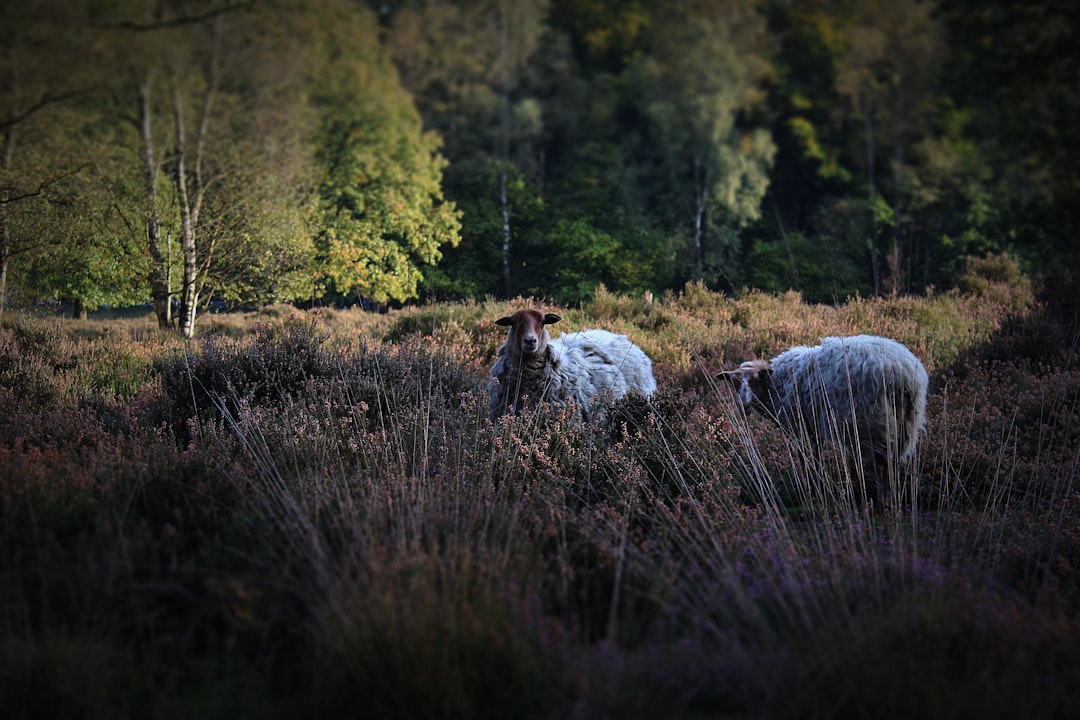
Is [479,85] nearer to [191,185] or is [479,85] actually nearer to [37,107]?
[191,185]

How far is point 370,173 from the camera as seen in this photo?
7.05 m

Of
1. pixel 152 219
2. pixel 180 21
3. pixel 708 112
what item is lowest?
pixel 152 219

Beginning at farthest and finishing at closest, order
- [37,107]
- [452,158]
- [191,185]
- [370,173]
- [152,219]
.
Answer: [452,158] < [370,173] < [152,219] < [191,185] < [37,107]

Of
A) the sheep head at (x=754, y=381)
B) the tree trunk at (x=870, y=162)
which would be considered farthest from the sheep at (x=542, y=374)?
the tree trunk at (x=870, y=162)

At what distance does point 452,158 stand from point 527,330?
3.59m

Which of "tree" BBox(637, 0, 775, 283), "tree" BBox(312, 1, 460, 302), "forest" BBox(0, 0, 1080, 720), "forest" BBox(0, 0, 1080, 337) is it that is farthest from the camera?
"tree" BBox(637, 0, 775, 283)

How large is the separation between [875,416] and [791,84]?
15.4 metres

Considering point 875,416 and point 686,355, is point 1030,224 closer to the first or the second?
point 875,416

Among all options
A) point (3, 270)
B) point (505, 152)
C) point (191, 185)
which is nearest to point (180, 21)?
point (191, 185)

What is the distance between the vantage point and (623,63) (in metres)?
13.3

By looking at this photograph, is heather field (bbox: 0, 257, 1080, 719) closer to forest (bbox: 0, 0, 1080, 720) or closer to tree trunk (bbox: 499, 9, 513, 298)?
forest (bbox: 0, 0, 1080, 720)

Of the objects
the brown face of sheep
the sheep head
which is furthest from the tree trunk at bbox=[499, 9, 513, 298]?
the sheep head

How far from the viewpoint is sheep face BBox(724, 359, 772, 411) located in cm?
663

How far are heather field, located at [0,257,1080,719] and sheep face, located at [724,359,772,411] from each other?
0.43 meters
